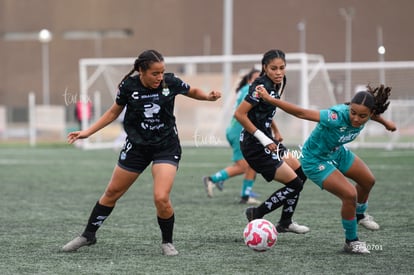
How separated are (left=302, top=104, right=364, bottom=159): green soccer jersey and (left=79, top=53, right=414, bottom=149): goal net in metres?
13.4

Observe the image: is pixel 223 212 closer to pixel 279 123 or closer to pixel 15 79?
pixel 279 123

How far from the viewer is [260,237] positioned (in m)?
6.28

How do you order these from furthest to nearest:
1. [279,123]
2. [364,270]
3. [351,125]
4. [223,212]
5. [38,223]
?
[279,123], [223,212], [38,223], [351,125], [364,270]

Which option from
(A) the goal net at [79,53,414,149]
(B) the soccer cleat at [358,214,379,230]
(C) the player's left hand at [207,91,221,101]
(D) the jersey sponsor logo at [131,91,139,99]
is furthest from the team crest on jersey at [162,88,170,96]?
(A) the goal net at [79,53,414,149]

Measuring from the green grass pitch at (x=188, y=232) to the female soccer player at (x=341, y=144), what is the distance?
0.34m

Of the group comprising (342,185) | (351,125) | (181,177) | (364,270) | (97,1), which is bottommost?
(181,177)

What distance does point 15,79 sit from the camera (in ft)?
136

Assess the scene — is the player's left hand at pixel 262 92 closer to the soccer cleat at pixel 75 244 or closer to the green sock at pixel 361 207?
the green sock at pixel 361 207

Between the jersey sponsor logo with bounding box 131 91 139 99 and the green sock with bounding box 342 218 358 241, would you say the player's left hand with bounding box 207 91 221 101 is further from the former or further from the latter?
the green sock with bounding box 342 218 358 241

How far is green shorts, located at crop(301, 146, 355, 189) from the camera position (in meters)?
6.63

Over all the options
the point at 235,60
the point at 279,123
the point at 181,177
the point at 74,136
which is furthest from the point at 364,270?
the point at 235,60

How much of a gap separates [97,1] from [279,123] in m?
21.3

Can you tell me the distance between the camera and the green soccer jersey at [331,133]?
6.36 meters

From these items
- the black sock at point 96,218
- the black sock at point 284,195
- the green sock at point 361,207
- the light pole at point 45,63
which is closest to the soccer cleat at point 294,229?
the black sock at point 284,195
